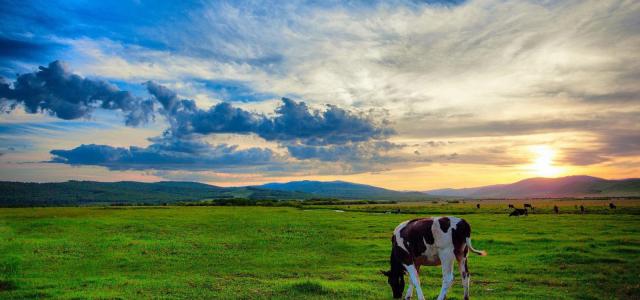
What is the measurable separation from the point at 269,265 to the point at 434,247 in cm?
1514

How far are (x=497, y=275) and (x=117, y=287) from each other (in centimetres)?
2013

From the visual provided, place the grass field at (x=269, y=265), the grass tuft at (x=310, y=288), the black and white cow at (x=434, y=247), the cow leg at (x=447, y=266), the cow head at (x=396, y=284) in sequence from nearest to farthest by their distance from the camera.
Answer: the cow leg at (x=447, y=266) → the black and white cow at (x=434, y=247) → the cow head at (x=396, y=284) → the grass tuft at (x=310, y=288) → the grass field at (x=269, y=265)

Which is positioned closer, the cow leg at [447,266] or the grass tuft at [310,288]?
the cow leg at [447,266]

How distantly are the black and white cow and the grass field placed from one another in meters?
2.72

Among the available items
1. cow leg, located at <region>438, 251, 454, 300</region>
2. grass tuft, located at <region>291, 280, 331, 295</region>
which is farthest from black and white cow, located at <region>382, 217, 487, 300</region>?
grass tuft, located at <region>291, 280, 331, 295</region>

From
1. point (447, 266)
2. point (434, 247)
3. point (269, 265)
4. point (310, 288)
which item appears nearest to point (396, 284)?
point (434, 247)

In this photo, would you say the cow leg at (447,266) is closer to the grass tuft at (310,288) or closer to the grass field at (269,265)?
the grass field at (269,265)

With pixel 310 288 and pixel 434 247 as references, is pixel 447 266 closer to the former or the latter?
pixel 434 247

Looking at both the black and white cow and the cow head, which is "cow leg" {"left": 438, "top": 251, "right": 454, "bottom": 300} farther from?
the cow head

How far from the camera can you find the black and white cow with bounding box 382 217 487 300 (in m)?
14.9

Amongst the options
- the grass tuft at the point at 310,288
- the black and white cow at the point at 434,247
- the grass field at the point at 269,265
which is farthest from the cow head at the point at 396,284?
the grass tuft at the point at 310,288

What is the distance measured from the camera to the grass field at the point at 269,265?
1912 cm

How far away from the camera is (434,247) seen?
15.4 m

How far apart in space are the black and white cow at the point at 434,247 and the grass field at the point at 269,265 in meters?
2.72
